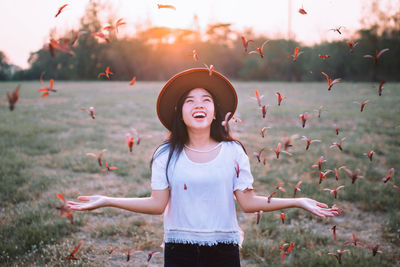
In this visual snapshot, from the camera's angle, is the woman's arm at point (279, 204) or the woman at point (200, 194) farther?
the woman at point (200, 194)

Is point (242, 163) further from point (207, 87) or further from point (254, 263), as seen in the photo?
point (254, 263)

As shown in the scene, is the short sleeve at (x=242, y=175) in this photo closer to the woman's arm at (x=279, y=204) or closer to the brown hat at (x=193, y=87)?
the woman's arm at (x=279, y=204)

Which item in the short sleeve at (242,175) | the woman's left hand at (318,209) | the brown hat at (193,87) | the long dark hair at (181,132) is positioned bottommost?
the woman's left hand at (318,209)

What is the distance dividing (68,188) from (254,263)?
10.8 feet

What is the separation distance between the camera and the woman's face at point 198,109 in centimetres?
246

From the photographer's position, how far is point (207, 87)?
2688 mm

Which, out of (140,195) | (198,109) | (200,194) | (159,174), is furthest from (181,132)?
(140,195)

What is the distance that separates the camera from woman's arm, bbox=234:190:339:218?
223 cm

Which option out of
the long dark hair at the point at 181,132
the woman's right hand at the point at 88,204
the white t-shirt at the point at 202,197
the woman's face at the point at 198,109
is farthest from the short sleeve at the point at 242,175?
the woman's right hand at the point at 88,204

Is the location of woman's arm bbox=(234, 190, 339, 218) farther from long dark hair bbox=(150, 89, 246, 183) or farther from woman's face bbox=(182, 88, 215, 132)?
woman's face bbox=(182, 88, 215, 132)

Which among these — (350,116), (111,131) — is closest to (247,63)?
(350,116)

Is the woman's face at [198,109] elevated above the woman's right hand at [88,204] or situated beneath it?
elevated above

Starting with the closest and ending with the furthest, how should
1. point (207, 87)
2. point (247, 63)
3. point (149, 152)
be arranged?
point (207, 87) < point (149, 152) < point (247, 63)

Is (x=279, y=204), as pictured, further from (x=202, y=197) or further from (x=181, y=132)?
(x=181, y=132)
